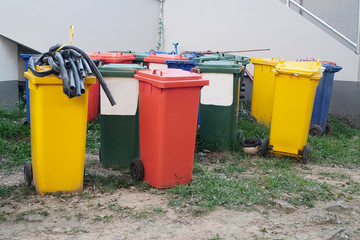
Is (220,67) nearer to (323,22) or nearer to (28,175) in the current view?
(28,175)

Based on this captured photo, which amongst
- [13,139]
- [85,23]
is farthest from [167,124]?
[85,23]

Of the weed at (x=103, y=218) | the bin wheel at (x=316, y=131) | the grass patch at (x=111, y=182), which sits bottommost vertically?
the weed at (x=103, y=218)

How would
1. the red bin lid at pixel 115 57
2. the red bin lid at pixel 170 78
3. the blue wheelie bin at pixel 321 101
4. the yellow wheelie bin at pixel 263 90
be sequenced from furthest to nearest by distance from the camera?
the yellow wheelie bin at pixel 263 90 < the blue wheelie bin at pixel 321 101 < the red bin lid at pixel 115 57 < the red bin lid at pixel 170 78

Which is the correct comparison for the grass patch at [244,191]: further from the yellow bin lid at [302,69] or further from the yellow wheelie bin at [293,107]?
the yellow bin lid at [302,69]

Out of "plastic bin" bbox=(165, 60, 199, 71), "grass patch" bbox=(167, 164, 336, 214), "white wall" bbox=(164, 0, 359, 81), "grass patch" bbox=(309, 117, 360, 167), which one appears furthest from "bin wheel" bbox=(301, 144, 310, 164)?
"white wall" bbox=(164, 0, 359, 81)

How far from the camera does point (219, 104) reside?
6.08 m

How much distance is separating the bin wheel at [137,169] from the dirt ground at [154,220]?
269mm

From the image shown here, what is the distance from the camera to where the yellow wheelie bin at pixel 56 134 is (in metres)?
4.10

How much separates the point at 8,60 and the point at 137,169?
14.5 feet

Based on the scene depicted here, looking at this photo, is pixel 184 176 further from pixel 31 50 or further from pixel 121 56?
pixel 31 50

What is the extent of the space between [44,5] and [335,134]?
569cm

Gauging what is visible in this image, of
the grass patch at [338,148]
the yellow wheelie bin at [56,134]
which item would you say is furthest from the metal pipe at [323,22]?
the yellow wheelie bin at [56,134]

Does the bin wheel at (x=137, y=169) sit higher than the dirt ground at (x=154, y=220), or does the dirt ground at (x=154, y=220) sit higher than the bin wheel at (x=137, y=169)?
the bin wheel at (x=137, y=169)

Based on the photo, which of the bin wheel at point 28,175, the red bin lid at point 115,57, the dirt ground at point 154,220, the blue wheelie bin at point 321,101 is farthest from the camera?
the blue wheelie bin at point 321,101
